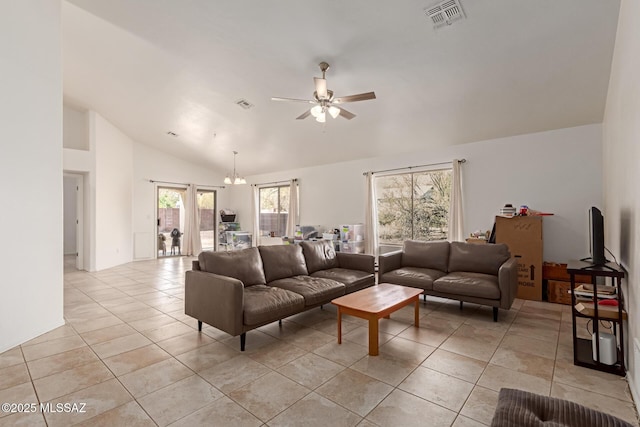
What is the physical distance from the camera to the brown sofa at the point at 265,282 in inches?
108

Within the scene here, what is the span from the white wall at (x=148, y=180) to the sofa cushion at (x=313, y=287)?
6.18 metres

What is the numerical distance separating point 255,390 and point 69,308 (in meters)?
3.44

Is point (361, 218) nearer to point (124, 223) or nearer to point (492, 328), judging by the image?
point (492, 328)

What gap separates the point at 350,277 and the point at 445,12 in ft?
10.1

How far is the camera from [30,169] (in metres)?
3.04

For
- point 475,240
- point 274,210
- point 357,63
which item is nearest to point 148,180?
point 274,210

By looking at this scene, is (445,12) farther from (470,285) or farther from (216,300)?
(216,300)

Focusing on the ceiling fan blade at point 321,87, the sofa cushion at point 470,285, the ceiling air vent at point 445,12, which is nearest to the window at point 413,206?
the sofa cushion at point 470,285

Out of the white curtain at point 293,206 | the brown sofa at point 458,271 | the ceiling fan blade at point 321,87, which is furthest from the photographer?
the white curtain at point 293,206

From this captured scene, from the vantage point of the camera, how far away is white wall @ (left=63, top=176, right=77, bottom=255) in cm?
876

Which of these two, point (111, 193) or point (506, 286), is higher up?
point (111, 193)

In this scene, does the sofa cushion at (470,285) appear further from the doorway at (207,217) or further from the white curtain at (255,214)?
the doorway at (207,217)

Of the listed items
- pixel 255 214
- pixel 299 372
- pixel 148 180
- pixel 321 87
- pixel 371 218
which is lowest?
pixel 299 372

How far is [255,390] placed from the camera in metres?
2.13
